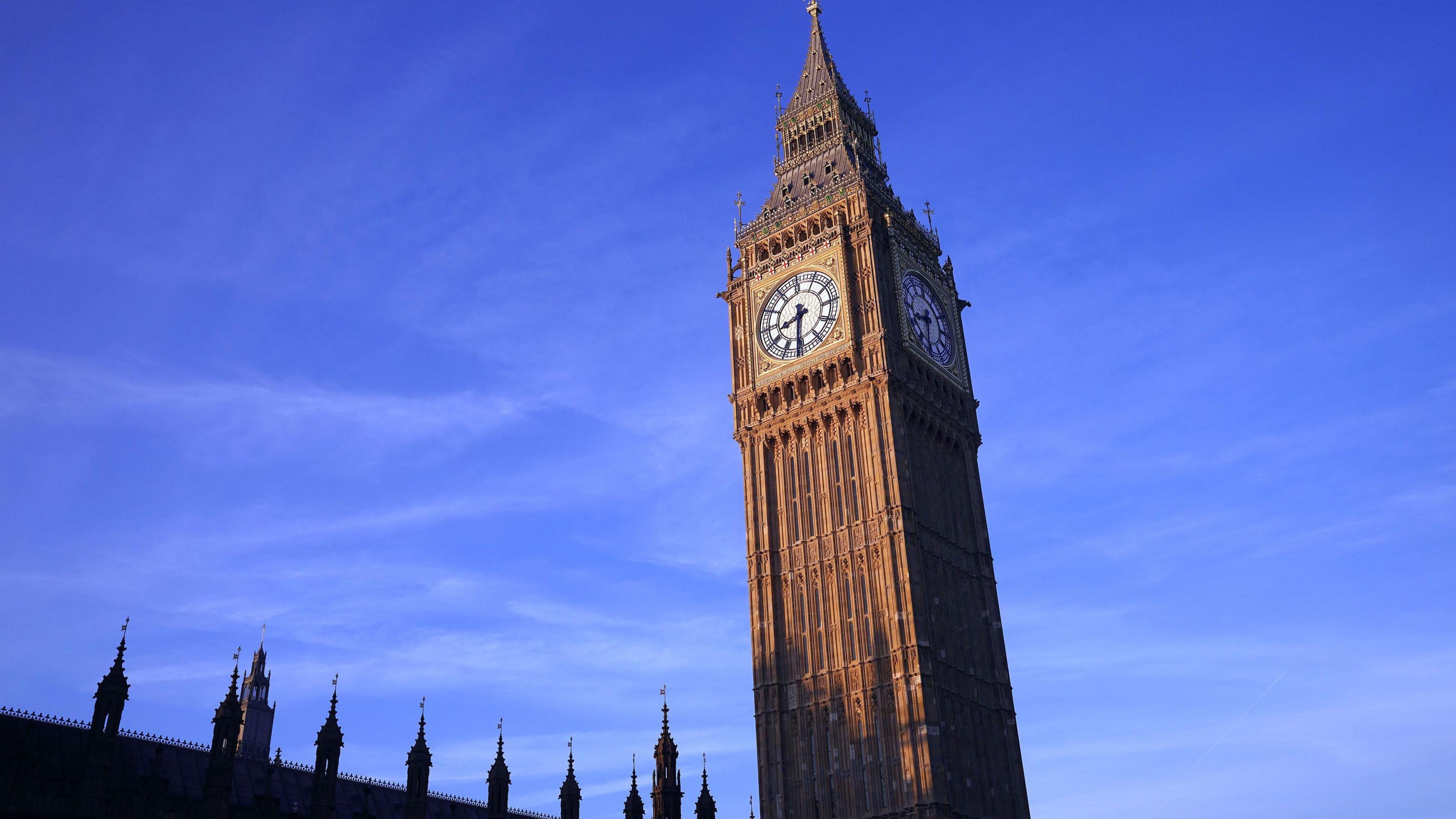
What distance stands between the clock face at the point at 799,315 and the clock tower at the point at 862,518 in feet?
0.39

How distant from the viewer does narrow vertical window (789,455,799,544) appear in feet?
261

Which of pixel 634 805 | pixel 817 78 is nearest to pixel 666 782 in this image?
pixel 634 805

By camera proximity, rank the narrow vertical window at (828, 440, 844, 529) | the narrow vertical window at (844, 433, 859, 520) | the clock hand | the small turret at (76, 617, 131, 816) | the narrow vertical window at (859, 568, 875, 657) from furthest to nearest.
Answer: the clock hand < the narrow vertical window at (828, 440, 844, 529) < the narrow vertical window at (844, 433, 859, 520) < the narrow vertical window at (859, 568, 875, 657) < the small turret at (76, 617, 131, 816)

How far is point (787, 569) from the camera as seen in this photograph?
78812mm

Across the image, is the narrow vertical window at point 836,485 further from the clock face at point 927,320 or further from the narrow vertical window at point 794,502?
the clock face at point 927,320

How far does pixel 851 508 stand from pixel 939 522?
19.9 ft

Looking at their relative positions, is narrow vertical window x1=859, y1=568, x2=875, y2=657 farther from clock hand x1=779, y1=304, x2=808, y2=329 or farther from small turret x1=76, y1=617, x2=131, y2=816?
small turret x1=76, y1=617, x2=131, y2=816

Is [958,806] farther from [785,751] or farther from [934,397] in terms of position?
[934,397]

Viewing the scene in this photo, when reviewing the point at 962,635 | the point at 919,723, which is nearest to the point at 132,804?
the point at 919,723

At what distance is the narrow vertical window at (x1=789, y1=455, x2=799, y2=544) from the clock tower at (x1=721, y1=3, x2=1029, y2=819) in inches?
4.1

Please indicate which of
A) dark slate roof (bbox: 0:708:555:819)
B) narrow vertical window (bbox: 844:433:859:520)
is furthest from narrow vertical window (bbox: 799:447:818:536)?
dark slate roof (bbox: 0:708:555:819)

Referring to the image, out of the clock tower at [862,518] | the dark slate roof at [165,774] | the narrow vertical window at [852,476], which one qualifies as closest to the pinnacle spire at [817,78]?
the clock tower at [862,518]

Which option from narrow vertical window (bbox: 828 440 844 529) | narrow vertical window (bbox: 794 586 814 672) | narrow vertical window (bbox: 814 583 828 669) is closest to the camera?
narrow vertical window (bbox: 814 583 828 669)

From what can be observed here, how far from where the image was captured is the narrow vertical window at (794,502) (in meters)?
79.5
